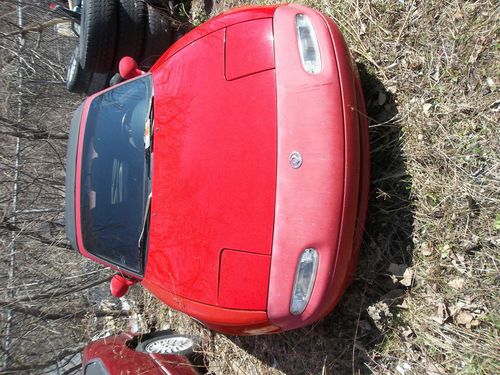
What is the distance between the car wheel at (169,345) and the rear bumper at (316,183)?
2.42 m

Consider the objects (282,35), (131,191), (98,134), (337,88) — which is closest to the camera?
(337,88)

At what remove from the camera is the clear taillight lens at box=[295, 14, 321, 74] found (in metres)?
2.73

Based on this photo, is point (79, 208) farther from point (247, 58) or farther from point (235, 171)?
point (247, 58)

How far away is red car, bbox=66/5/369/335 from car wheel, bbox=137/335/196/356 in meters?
1.73

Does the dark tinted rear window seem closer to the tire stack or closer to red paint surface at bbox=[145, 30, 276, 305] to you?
red paint surface at bbox=[145, 30, 276, 305]

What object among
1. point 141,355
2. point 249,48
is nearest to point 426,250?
point 249,48

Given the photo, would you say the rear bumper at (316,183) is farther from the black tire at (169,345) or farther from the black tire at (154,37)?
the black tire at (154,37)

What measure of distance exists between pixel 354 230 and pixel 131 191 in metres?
1.47

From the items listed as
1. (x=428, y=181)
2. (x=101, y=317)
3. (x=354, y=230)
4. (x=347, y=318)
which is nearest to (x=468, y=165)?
(x=428, y=181)

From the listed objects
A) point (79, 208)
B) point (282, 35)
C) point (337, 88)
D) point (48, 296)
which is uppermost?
point (282, 35)

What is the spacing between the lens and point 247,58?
286 cm

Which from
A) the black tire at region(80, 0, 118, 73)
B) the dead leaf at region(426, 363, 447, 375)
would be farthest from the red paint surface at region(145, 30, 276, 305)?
the black tire at region(80, 0, 118, 73)

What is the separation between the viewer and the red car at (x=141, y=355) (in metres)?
4.21

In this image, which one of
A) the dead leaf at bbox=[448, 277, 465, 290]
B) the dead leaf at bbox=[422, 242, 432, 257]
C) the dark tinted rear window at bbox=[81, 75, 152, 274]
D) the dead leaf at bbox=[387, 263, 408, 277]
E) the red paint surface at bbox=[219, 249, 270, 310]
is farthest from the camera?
the dark tinted rear window at bbox=[81, 75, 152, 274]
